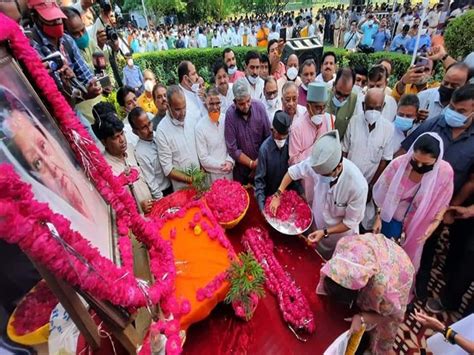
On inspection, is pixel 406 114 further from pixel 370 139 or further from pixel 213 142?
pixel 213 142

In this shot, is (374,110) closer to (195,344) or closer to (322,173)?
(322,173)

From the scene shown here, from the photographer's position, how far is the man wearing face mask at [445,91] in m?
3.12

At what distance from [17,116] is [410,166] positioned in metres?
2.73

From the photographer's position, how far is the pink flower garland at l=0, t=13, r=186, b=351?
835 millimetres

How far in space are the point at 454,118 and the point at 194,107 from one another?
2.95 metres

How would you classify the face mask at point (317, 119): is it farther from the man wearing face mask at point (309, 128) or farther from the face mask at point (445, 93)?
the face mask at point (445, 93)

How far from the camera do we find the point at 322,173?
2.19 m

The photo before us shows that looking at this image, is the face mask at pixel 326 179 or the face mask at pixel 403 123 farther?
the face mask at pixel 403 123

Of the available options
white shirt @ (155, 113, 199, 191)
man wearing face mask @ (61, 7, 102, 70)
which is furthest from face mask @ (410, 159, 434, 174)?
man wearing face mask @ (61, 7, 102, 70)

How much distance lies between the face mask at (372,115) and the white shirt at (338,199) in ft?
3.70

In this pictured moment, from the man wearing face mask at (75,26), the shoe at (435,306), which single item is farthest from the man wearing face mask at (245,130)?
the shoe at (435,306)

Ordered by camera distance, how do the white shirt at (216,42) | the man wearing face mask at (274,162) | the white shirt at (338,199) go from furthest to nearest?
the white shirt at (216,42) → the man wearing face mask at (274,162) → the white shirt at (338,199)

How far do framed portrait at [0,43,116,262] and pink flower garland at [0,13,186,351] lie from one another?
71 millimetres

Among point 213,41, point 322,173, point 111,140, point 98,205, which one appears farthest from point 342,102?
point 213,41
